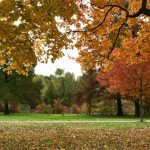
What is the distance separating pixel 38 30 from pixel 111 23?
281 inches

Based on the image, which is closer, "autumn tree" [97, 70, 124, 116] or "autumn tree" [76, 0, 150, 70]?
"autumn tree" [76, 0, 150, 70]

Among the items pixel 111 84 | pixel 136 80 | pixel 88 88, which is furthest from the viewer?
pixel 88 88

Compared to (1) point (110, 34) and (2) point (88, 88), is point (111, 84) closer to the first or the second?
(2) point (88, 88)

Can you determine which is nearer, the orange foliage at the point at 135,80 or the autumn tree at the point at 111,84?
the orange foliage at the point at 135,80

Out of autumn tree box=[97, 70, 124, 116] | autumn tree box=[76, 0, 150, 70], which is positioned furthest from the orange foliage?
autumn tree box=[76, 0, 150, 70]

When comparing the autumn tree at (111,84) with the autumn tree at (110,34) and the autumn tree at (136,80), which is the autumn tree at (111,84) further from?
the autumn tree at (110,34)

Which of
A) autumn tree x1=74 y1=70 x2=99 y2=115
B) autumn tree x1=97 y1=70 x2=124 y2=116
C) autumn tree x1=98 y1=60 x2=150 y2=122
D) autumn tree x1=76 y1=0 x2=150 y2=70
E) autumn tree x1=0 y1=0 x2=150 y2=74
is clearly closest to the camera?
autumn tree x1=0 y1=0 x2=150 y2=74

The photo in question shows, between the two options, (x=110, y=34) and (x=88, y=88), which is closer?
(x=110, y=34)

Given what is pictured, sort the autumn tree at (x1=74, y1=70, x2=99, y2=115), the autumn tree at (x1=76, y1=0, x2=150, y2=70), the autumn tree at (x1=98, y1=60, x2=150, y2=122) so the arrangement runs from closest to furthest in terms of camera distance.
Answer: the autumn tree at (x1=76, y1=0, x2=150, y2=70)
the autumn tree at (x1=98, y1=60, x2=150, y2=122)
the autumn tree at (x1=74, y1=70, x2=99, y2=115)

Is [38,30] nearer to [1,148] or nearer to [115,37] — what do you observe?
[1,148]

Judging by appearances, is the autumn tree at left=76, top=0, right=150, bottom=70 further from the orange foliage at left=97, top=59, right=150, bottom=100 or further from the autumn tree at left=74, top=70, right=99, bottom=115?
the autumn tree at left=74, top=70, right=99, bottom=115

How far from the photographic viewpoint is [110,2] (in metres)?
19.7

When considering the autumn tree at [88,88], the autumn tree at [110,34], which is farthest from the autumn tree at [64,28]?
the autumn tree at [88,88]

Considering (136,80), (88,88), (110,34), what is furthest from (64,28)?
(88,88)
